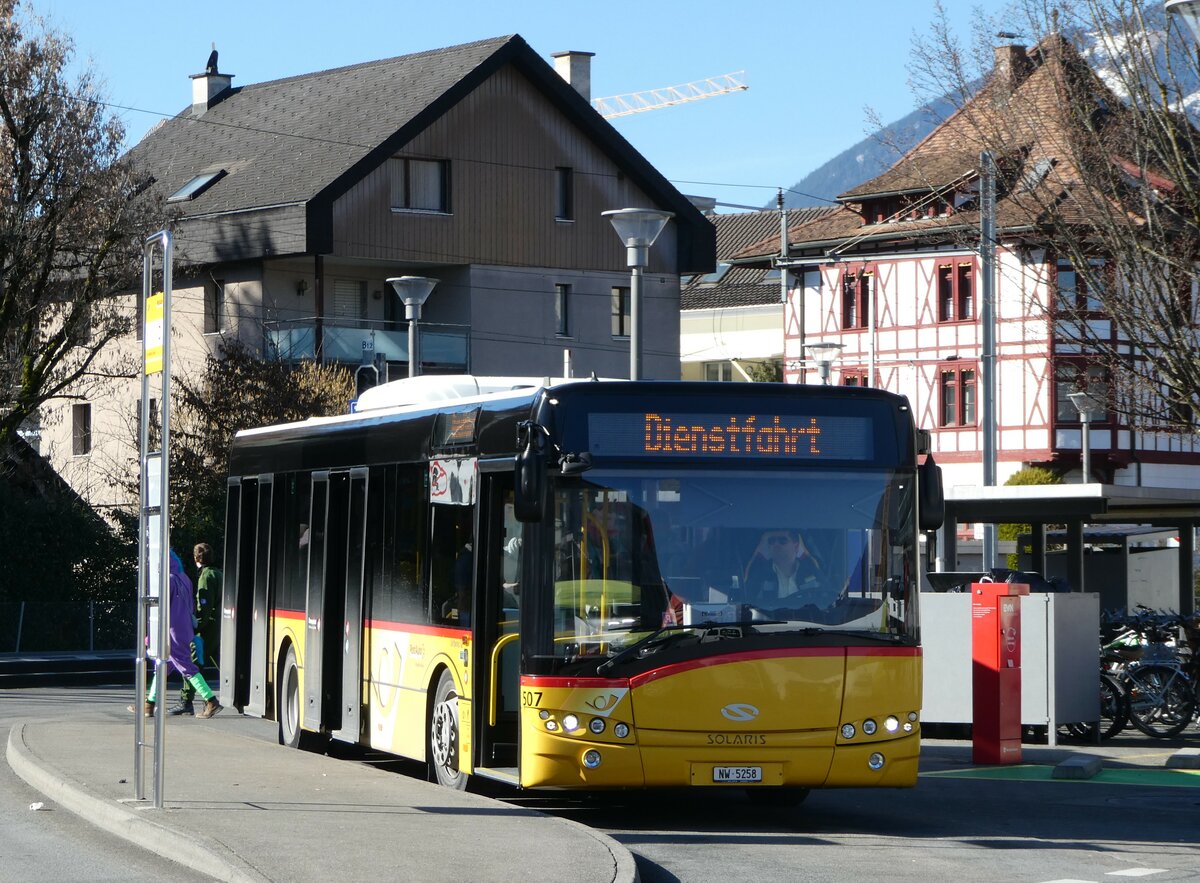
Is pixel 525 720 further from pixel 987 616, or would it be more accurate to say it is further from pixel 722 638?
pixel 987 616

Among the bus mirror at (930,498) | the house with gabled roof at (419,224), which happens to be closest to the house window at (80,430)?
the house with gabled roof at (419,224)

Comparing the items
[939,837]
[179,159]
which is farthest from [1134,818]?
[179,159]

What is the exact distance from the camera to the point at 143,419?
13.1m

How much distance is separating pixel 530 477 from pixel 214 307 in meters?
40.6

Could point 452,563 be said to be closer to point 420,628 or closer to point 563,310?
point 420,628

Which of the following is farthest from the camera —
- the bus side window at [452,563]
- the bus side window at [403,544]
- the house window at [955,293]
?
the house window at [955,293]

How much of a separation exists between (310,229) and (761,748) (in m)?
37.6

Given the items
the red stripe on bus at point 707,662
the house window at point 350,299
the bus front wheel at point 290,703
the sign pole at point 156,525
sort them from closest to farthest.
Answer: the sign pole at point 156,525 < the red stripe on bus at point 707,662 < the bus front wheel at point 290,703 < the house window at point 350,299

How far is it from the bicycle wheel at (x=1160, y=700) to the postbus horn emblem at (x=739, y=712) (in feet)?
30.6

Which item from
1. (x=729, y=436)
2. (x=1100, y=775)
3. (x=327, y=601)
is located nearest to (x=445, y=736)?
(x=327, y=601)

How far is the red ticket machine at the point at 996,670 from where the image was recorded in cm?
1794

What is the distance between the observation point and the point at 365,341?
49.5 metres

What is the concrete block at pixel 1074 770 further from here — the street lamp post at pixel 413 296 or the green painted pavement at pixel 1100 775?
the street lamp post at pixel 413 296

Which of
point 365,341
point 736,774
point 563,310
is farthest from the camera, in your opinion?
point 563,310
